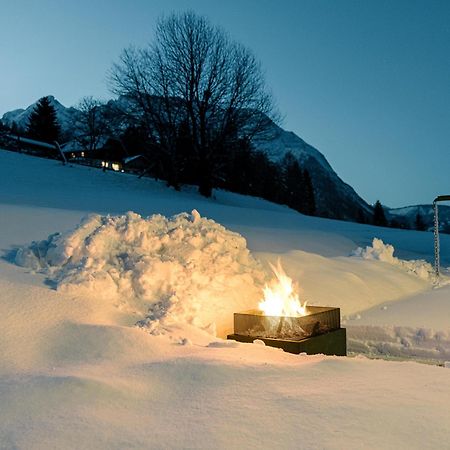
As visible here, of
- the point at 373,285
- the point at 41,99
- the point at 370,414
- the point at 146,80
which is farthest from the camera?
the point at 41,99

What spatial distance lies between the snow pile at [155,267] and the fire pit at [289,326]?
30 centimetres

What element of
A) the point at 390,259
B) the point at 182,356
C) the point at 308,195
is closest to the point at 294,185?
the point at 308,195

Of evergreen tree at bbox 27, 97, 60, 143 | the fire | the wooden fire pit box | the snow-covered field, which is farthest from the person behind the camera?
evergreen tree at bbox 27, 97, 60, 143

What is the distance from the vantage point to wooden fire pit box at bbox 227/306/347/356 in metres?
4.47

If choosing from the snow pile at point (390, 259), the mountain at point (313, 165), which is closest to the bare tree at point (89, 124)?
the mountain at point (313, 165)

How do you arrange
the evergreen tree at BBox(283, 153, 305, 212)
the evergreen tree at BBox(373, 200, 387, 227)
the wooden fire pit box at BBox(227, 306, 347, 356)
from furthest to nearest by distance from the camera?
the evergreen tree at BBox(373, 200, 387, 227)
the evergreen tree at BBox(283, 153, 305, 212)
the wooden fire pit box at BBox(227, 306, 347, 356)

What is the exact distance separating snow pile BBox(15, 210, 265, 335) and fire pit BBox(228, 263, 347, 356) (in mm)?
301

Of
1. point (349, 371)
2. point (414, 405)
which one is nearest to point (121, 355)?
point (349, 371)

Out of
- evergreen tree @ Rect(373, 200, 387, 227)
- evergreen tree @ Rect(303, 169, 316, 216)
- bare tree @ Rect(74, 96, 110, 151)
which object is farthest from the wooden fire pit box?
evergreen tree @ Rect(373, 200, 387, 227)

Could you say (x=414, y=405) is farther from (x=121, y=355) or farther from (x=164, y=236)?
(x=164, y=236)

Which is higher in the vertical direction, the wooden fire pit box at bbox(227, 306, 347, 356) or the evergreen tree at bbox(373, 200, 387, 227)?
the evergreen tree at bbox(373, 200, 387, 227)

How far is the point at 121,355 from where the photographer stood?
344 centimetres

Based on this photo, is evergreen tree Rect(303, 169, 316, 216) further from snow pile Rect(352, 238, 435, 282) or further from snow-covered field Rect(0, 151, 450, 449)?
snow-covered field Rect(0, 151, 450, 449)

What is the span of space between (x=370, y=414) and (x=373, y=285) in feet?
17.6
